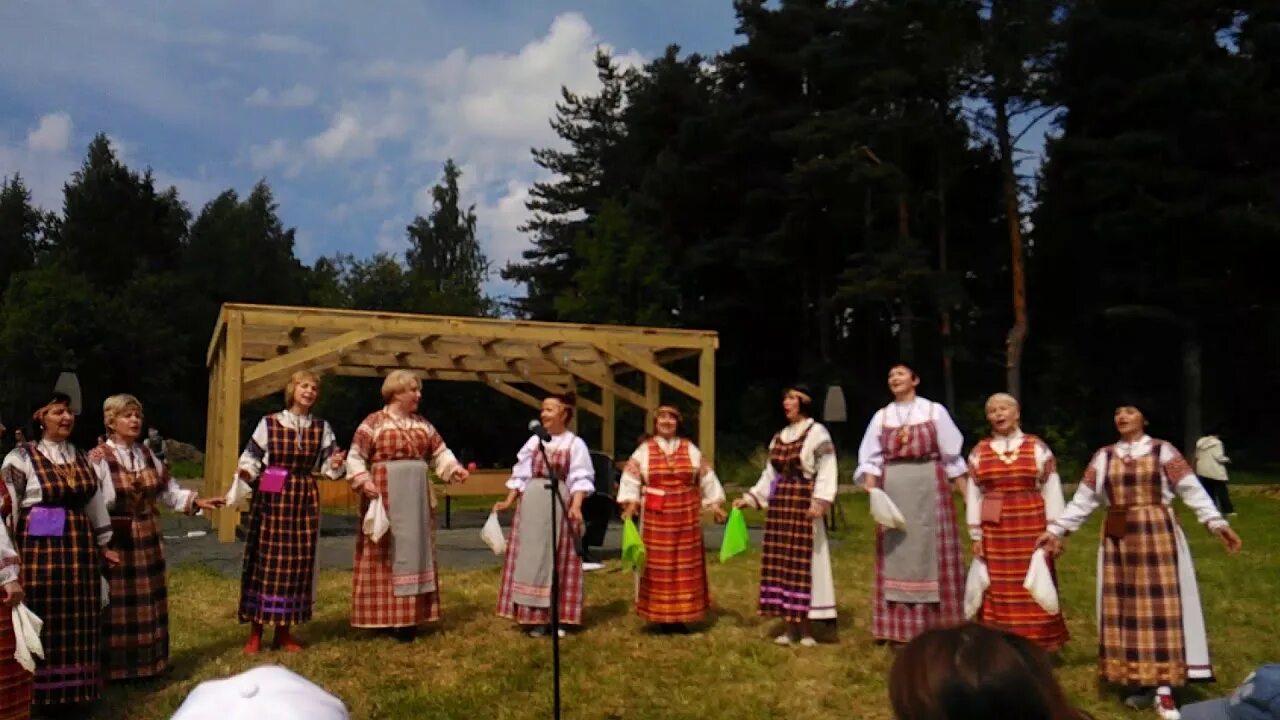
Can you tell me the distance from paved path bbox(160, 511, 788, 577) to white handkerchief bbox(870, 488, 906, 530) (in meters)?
4.50

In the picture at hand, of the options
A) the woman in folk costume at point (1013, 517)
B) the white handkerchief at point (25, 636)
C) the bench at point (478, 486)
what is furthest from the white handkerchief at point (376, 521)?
the bench at point (478, 486)

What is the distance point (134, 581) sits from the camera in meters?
5.31

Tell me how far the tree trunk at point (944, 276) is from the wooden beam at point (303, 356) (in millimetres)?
15552

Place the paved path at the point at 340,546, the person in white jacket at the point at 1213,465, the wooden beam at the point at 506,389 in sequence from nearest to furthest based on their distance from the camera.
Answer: the paved path at the point at 340,546 < the person in white jacket at the point at 1213,465 < the wooden beam at the point at 506,389

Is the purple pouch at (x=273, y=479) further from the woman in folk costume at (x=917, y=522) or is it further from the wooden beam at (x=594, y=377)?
the wooden beam at (x=594, y=377)

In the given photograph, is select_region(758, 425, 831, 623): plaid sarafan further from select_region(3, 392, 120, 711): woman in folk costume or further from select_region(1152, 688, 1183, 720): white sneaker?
select_region(3, 392, 120, 711): woman in folk costume

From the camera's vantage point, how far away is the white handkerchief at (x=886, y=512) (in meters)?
5.93

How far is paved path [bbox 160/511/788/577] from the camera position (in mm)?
9727

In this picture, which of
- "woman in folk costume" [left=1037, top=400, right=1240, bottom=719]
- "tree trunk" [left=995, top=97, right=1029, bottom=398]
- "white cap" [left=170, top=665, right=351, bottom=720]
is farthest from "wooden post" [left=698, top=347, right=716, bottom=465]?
"tree trunk" [left=995, top=97, right=1029, bottom=398]

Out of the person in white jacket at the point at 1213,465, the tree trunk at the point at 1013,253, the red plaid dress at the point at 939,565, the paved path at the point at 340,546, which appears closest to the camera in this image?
the red plaid dress at the point at 939,565

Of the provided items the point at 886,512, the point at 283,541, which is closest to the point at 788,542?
the point at 886,512

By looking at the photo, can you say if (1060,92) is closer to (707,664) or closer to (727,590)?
(727,590)

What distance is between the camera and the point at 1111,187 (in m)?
21.6

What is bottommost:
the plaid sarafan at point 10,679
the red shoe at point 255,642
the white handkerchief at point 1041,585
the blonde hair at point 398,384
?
the red shoe at point 255,642
